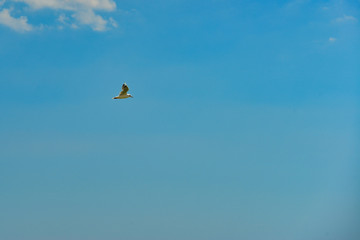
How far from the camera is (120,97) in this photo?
142 m

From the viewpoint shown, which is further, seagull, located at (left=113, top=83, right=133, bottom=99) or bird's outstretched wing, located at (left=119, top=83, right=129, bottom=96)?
seagull, located at (left=113, top=83, right=133, bottom=99)

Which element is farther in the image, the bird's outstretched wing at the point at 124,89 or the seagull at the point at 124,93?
the seagull at the point at 124,93

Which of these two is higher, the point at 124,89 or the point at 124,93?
the point at 124,89

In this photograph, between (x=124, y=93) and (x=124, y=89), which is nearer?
(x=124, y=89)
